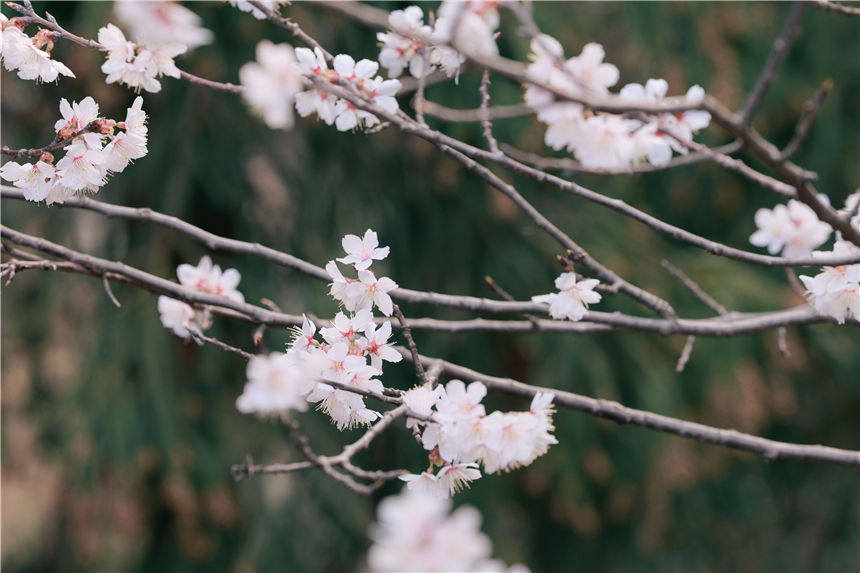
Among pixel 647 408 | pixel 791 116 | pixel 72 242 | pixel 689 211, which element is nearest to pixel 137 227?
pixel 72 242

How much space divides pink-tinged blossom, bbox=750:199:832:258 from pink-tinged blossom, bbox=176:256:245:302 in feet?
2.70

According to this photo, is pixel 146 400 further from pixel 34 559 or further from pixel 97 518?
pixel 34 559

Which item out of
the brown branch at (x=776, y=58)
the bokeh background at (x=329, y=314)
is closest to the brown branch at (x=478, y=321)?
the brown branch at (x=776, y=58)

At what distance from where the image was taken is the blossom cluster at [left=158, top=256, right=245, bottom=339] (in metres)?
1.06

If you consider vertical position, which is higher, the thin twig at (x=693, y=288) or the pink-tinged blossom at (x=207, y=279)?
the thin twig at (x=693, y=288)

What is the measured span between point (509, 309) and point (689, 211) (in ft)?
9.62

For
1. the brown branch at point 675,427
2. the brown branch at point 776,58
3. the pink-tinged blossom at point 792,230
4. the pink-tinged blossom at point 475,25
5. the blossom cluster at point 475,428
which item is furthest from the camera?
the pink-tinged blossom at point 792,230

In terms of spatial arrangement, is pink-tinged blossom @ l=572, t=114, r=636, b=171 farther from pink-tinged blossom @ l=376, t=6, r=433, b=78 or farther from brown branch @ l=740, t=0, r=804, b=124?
brown branch @ l=740, t=0, r=804, b=124

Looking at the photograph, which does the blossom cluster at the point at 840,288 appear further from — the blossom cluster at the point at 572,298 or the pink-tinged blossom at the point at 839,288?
the blossom cluster at the point at 572,298

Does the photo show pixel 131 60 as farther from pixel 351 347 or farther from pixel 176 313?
pixel 351 347

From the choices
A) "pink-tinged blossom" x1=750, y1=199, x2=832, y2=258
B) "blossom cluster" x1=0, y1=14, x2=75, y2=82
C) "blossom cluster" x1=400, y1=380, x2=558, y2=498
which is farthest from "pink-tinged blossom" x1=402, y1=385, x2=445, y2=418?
"pink-tinged blossom" x1=750, y1=199, x2=832, y2=258

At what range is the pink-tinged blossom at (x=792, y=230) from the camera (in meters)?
1.30

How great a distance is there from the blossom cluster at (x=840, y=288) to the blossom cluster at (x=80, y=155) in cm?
89

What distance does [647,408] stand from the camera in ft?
8.96
